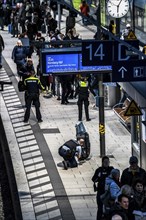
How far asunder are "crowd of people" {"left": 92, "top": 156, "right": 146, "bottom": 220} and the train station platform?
170cm

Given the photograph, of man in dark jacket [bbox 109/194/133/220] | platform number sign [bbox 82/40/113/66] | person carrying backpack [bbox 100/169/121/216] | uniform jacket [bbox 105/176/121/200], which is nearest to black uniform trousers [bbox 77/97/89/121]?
platform number sign [bbox 82/40/113/66]

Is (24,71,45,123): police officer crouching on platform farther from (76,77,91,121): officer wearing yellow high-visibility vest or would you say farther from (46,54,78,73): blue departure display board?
(46,54,78,73): blue departure display board

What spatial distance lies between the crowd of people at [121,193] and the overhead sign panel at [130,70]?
168 cm

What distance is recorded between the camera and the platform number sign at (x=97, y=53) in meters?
23.3

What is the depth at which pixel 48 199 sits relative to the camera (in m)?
24.0

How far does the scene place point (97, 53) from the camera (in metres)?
23.4

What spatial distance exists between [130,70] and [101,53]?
252 centimetres

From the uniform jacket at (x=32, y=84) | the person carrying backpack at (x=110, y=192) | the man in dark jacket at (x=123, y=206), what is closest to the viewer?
the man in dark jacket at (x=123, y=206)

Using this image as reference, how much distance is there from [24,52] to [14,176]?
43.9 ft

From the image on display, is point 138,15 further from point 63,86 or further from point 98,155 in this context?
point 63,86

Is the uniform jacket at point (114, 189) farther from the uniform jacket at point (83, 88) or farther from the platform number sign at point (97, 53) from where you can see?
the uniform jacket at point (83, 88)

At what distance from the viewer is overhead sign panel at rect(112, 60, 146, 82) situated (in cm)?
2089

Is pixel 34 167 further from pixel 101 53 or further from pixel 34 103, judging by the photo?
pixel 34 103

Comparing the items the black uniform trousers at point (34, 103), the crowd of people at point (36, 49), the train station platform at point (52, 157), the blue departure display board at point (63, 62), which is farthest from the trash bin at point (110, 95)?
the blue departure display board at point (63, 62)
